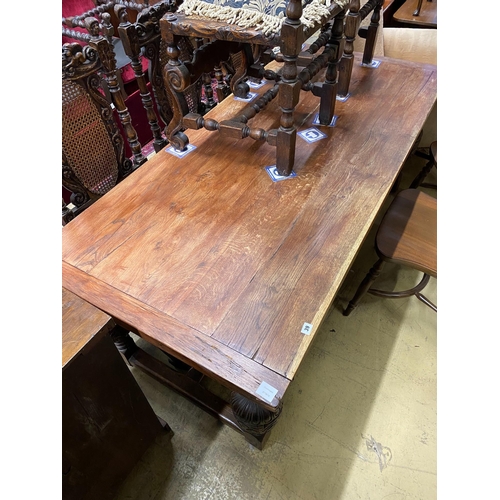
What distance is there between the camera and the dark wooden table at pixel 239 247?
0.75 metres

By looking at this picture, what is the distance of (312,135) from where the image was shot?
127 centimetres

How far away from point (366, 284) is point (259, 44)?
95 cm

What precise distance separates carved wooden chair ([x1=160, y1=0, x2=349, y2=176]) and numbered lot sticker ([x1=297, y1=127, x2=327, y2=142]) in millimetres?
59

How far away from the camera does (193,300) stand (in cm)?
81

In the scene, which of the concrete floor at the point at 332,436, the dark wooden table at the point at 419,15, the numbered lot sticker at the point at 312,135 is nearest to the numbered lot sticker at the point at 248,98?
the numbered lot sticker at the point at 312,135

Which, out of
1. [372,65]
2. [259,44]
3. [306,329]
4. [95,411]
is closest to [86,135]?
[259,44]

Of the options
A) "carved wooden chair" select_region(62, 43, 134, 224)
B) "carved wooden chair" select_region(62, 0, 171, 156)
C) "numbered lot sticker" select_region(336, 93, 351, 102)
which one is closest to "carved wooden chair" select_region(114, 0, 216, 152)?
"carved wooden chair" select_region(62, 0, 171, 156)

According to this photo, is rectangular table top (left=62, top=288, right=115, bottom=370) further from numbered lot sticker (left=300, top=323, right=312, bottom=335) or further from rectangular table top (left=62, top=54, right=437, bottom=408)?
numbered lot sticker (left=300, top=323, right=312, bottom=335)

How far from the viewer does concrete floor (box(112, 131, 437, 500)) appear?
1185 millimetres

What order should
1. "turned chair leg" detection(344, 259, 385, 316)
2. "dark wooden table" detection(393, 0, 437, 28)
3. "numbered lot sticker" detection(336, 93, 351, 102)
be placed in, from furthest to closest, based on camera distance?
"dark wooden table" detection(393, 0, 437, 28), "numbered lot sticker" detection(336, 93, 351, 102), "turned chair leg" detection(344, 259, 385, 316)

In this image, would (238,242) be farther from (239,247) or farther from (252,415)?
(252,415)

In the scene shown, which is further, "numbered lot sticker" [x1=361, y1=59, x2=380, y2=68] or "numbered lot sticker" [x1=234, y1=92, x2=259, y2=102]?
"numbered lot sticker" [x1=361, y1=59, x2=380, y2=68]

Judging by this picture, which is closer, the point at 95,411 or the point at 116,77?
the point at 95,411

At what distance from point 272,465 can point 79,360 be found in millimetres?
838
